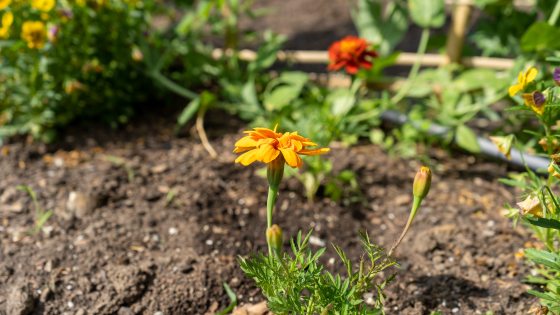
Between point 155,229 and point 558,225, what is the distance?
110cm

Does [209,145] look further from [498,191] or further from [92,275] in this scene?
[498,191]

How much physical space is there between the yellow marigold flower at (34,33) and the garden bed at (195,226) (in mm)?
401

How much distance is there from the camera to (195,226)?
1740mm

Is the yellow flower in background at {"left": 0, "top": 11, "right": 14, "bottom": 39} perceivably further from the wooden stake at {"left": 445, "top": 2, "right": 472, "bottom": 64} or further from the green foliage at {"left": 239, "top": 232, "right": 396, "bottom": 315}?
the wooden stake at {"left": 445, "top": 2, "right": 472, "bottom": 64}

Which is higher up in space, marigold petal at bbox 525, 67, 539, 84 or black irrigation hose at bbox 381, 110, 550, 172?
marigold petal at bbox 525, 67, 539, 84

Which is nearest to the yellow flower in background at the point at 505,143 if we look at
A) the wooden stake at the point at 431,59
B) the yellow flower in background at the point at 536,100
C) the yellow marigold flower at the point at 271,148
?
the yellow flower in background at the point at 536,100

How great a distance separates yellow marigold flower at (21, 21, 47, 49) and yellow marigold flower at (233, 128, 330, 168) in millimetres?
1189

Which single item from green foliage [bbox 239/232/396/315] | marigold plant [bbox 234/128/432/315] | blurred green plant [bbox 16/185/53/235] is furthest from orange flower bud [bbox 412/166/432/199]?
blurred green plant [bbox 16/185/53/235]

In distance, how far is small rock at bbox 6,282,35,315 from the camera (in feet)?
4.54

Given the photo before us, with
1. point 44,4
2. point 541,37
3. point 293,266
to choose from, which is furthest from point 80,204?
point 541,37

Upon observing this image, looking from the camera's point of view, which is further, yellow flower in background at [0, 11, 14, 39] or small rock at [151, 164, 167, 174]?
small rock at [151, 164, 167, 174]

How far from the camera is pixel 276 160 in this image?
1107 mm

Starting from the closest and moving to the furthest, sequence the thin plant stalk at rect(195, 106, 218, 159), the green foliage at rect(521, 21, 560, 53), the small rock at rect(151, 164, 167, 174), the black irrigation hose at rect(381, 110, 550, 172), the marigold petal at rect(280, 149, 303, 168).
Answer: the marigold petal at rect(280, 149, 303, 168), the green foliage at rect(521, 21, 560, 53), the black irrigation hose at rect(381, 110, 550, 172), the small rock at rect(151, 164, 167, 174), the thin plant stalk at rect(195, 106, 218, 159)

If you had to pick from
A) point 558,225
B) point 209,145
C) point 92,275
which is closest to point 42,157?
point 209,145
